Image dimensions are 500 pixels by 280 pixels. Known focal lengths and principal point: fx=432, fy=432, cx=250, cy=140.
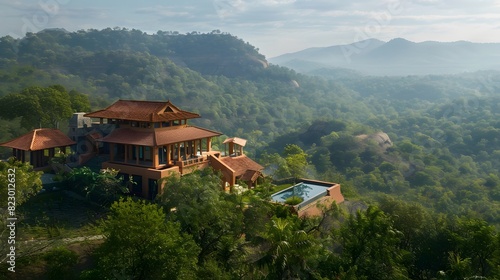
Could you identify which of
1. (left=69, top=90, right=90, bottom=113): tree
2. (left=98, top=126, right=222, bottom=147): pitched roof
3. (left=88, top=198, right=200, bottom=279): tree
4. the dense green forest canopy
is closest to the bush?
(left=98, top=126, right=222, bottom=147): pitched roof

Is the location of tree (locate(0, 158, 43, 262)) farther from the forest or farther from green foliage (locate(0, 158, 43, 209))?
the forest

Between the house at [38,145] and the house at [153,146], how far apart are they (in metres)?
2.18

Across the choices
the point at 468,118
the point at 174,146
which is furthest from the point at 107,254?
the point at 468,118

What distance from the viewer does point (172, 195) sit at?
768 inches

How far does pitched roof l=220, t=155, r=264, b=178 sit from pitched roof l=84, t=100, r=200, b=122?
3.83 meters

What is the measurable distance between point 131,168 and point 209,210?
8.41 m

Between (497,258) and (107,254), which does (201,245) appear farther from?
(497,258)

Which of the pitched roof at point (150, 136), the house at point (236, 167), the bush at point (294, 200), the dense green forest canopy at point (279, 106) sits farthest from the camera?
the dense green forest canopy at point (279, 106)

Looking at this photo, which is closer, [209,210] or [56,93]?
[209,210]

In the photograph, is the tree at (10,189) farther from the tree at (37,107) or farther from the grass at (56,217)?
the tree at (37,107)

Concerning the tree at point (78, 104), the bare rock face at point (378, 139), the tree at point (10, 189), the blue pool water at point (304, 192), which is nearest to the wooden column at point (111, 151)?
the tree at point (10, 189)

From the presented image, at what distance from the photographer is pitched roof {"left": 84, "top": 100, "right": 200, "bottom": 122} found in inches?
1010

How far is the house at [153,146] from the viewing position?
24.5 m

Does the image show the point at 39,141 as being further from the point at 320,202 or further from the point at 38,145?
the point at 320,202
